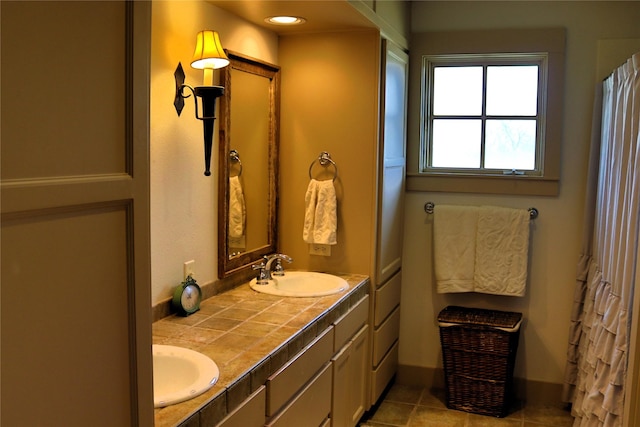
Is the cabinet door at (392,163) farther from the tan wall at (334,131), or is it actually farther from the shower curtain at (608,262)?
the shower curtain at (608,262)

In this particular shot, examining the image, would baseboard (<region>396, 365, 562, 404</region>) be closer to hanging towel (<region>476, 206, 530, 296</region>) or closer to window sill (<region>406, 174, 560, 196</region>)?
hanging towel (<region>476, 206, 530, 296</region>)

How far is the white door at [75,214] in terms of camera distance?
90 cm

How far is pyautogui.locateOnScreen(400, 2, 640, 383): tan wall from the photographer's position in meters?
3.40

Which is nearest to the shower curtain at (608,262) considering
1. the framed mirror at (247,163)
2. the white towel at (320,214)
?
the white towel at (320,214)

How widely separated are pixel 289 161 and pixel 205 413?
5.90 ft

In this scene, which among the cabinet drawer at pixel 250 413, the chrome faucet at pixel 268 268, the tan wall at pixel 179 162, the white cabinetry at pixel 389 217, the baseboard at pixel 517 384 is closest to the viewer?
the cabinet drawer at pixel 250 413

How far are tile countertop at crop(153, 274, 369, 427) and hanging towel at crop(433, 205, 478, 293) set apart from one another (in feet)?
2.86

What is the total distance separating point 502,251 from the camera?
3.55m

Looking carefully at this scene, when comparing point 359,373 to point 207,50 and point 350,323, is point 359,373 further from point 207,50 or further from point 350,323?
point 207,50

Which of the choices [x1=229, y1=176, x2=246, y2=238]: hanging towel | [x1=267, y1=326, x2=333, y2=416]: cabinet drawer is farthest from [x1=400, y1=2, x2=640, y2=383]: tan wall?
[x1=267, y1=326, x2=333, y2=416]: cabinet drawer

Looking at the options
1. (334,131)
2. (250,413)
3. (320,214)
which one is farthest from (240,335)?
(334,131)

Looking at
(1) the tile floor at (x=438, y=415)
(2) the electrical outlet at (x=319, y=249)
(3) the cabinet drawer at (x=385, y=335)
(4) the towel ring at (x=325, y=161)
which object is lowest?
(1) the tile floor at (x=438, y=415)

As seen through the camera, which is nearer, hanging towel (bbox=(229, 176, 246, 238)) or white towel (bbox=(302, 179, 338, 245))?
hanging towel (bbox=(229, 176, 246, 238))

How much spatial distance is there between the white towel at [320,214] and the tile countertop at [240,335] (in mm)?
318
